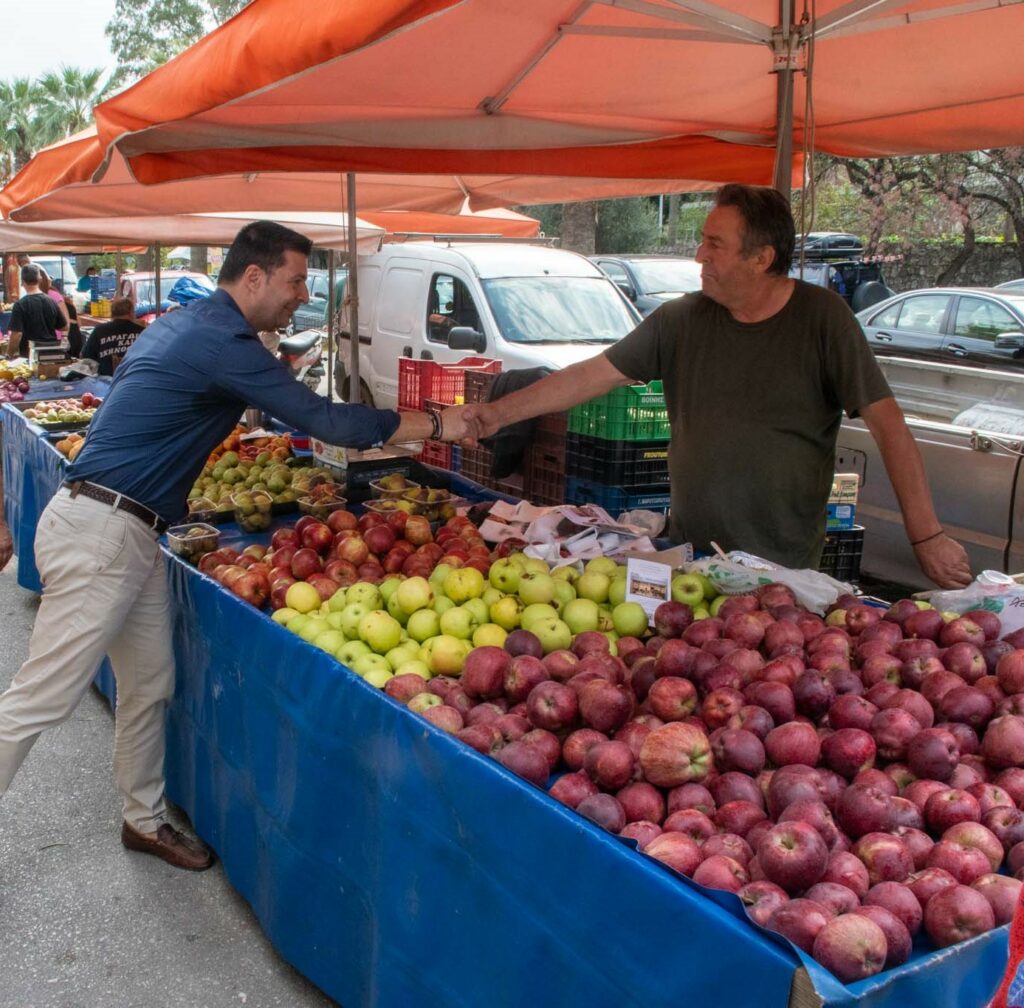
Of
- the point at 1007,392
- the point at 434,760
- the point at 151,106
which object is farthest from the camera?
the point at 1007,392

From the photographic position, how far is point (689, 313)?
390cm

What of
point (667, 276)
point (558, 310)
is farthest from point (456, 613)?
point (667, 276)

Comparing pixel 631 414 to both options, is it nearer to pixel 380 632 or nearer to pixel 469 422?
pixel 469 422

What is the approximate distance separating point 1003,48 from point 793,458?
187 centimetres

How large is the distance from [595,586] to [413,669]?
0.71 metres

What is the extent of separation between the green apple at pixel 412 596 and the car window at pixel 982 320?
820 centimetres

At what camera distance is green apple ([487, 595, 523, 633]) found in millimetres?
3066

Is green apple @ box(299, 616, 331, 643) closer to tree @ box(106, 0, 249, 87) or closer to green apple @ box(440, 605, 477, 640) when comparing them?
green apple @ box(440, 605, 477, 640)

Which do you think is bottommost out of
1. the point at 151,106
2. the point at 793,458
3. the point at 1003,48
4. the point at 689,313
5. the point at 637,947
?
the point at 637,947

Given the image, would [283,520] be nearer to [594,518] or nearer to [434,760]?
[594,518]

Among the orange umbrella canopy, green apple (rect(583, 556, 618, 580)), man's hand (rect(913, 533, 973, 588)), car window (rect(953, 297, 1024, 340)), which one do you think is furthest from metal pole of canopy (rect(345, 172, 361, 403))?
car window (rect(953, 297, 1024, 340))

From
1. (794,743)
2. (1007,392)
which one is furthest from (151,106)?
Answer: (1007,392)

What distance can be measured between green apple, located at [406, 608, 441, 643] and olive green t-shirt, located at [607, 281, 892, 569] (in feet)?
4.23

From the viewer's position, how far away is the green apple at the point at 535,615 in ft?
9.77
